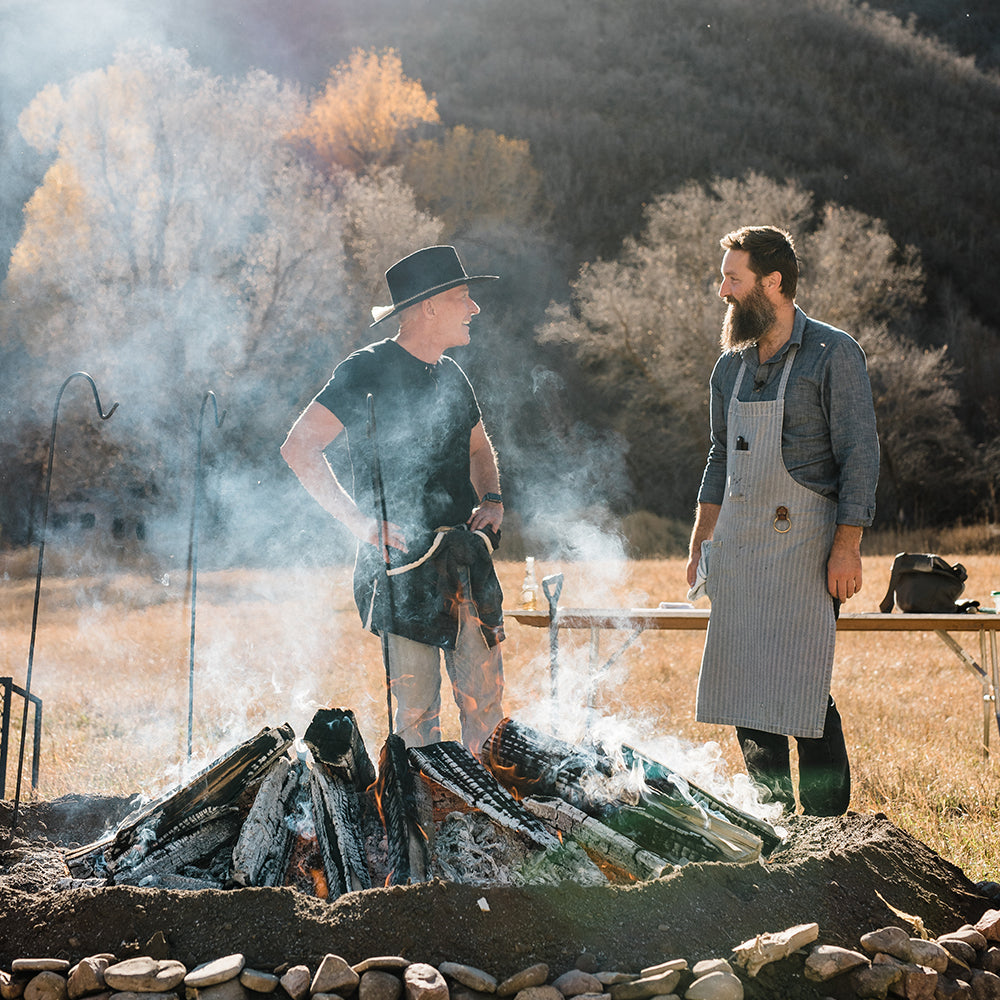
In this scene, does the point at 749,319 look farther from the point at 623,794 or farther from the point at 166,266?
the point at 166,266

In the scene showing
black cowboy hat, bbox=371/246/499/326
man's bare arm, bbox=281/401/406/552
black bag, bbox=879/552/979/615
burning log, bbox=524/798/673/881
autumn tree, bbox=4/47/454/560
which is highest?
autumn tree, bbox=4/47/454/560

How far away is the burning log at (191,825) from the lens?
2.32m

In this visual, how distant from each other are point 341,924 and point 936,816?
2.46 m

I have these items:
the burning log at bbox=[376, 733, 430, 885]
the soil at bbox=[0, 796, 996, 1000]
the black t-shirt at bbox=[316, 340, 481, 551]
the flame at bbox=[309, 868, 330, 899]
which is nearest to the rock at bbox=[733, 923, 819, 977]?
the soil at bbox=[0, 796, 996, 1000]

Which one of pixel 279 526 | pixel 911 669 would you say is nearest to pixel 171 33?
pixel 279 526

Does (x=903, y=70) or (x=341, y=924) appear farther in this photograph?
(x=903, y=70)

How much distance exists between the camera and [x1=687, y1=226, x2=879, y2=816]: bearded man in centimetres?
266

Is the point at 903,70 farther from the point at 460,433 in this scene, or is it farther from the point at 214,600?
the point at 460,433

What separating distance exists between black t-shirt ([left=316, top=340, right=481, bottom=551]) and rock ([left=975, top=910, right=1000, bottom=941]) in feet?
5.81

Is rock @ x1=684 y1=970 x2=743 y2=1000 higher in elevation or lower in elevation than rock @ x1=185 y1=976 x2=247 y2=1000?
higher

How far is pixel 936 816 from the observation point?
3385 mm

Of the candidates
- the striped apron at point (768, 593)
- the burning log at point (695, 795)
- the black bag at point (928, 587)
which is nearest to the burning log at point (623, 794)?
the burning log at point (695, 795)

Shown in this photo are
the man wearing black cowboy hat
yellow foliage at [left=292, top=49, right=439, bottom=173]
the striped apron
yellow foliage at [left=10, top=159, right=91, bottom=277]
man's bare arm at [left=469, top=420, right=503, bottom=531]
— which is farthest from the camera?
yellow foliage at [left=292, top=49, right=439, bottom=173]

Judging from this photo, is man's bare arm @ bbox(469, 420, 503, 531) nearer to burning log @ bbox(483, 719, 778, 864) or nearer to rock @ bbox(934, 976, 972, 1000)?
burning log @ bbox(483, 719, 778, 864)
